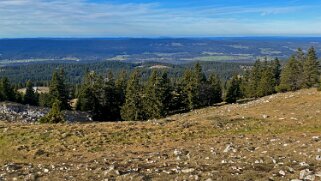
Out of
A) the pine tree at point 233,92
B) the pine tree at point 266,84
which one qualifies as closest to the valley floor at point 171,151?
the pine tree at point 266,84

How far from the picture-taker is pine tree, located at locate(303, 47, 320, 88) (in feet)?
286

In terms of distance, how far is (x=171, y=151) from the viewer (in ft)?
77.2

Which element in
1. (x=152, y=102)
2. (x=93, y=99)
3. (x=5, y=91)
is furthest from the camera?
(x=5, y=91)

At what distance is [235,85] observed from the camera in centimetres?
9950

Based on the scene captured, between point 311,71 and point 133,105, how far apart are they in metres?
39.7

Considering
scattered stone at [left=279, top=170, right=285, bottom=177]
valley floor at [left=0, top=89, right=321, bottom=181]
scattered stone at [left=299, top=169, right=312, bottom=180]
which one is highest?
scattered stone at [left=299, top=169, right=312, bottom=180]

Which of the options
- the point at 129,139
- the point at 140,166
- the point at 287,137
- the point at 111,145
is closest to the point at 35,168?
the point at 140,166

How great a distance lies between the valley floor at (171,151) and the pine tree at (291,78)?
52020mm

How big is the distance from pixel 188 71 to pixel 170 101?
799cm

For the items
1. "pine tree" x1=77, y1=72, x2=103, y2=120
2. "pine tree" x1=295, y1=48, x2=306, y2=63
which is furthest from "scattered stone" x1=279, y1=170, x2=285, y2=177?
"pine tree" x1=295, y1=48, x2=306, y2=63

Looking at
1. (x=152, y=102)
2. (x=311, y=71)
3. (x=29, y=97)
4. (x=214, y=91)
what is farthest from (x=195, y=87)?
(x=29, y=97)

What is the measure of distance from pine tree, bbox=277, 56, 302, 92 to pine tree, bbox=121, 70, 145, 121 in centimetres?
3262

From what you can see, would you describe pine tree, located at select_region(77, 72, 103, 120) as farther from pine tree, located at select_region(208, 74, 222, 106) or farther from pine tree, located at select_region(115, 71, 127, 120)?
pine tree, located at select_region(208, 74, 222, 106)

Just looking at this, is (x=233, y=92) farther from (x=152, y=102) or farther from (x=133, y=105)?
(x=133, y=105)
